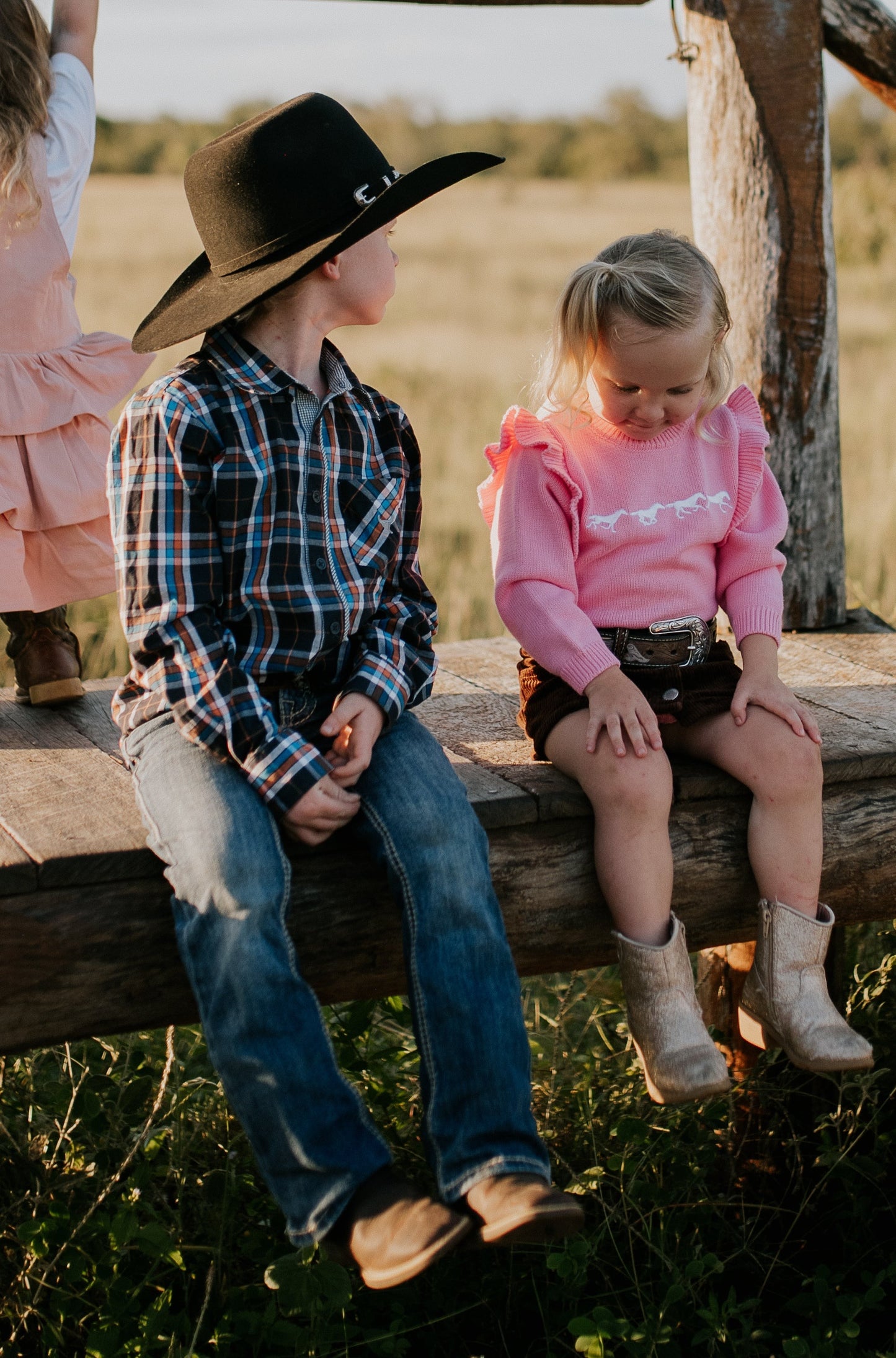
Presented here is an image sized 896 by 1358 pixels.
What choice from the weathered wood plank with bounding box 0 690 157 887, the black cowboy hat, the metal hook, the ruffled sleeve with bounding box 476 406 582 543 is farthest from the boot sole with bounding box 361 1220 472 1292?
the metal hook

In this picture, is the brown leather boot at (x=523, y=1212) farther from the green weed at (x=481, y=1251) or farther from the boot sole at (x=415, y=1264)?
the green weed at (x=481, y=1251)

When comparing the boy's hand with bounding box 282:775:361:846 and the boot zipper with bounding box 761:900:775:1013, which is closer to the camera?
the boy's hand with bounding box 282:775:361:846

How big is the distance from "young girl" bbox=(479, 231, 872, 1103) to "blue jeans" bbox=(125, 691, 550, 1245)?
33cm

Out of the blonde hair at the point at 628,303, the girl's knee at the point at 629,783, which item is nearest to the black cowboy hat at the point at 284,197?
the blonde hair at the point at 628,303

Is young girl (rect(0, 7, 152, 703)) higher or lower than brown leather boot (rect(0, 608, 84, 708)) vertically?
higher

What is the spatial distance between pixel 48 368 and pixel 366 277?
33.2 inches

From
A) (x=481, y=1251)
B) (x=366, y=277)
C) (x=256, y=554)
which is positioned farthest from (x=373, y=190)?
(x=481, y=1251)

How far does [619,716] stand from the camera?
227cm

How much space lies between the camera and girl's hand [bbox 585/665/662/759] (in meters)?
2.26

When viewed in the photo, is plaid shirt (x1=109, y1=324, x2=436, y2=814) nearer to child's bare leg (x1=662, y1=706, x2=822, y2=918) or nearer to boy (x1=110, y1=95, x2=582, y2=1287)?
boy (x1=110, y1=95, x2=582, y2=1287)

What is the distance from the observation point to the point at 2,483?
2658 mm

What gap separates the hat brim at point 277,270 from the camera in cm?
206

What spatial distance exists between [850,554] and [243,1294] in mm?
4836

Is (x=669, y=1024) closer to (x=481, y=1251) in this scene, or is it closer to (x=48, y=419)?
(x=481, y=1251)
